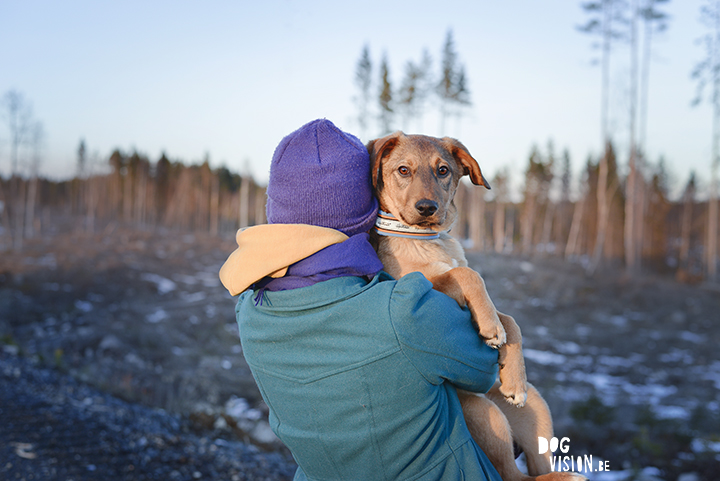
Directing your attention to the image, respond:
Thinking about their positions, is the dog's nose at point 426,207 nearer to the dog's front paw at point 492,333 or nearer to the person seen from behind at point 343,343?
the person seen from behind at point 343,343

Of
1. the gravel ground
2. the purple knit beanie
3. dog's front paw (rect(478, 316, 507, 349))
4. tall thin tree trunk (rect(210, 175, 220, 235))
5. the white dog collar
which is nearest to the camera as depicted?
the purple knit beanie

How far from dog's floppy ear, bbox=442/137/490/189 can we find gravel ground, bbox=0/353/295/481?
15.1 ft

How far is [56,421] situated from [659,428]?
1097 cm

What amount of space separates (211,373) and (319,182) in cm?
1044

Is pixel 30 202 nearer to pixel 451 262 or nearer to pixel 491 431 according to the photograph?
pixel 451 262

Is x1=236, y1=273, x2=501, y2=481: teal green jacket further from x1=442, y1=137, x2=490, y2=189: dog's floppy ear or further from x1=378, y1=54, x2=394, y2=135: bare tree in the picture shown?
x1=378, y1=54, x2=394, y2=135: bare tree

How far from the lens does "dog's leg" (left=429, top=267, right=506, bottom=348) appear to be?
1.96m

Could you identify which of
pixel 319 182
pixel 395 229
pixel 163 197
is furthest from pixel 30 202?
pixel 319 182

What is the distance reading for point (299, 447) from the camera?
1.83m

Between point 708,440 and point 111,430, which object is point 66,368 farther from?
point 708,440

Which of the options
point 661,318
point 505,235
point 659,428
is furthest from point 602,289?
point 505,235

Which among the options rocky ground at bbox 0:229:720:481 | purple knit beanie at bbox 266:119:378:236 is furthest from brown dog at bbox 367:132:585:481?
rocky ground at bbox 0:229:720:481

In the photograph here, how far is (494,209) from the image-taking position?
7506 centimetres

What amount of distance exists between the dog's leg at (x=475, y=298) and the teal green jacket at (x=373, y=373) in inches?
5.5
